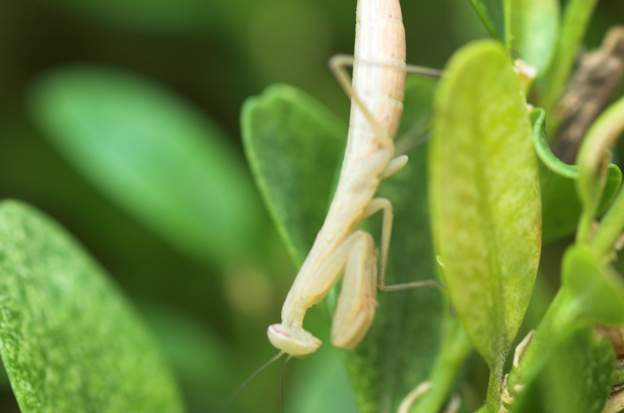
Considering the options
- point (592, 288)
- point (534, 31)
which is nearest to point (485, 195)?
point (592, 288)

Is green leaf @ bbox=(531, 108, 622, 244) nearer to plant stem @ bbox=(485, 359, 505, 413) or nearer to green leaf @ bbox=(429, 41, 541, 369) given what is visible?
green leaf @ bbox=(429, 41, 541, 369)

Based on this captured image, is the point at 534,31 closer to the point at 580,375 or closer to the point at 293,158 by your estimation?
the point at 293,158

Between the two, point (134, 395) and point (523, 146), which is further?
point (134, 395)

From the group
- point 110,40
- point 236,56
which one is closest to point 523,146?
point 236,56

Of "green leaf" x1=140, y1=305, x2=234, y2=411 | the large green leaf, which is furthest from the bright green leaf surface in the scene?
"green leaf" x1=140, y1=305, x2=234, y2=411

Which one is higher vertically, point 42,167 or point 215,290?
point 42,167

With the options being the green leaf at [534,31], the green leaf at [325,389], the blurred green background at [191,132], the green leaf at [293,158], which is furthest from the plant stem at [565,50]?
the blurred green background at [191,132]

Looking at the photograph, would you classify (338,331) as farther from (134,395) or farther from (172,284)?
(172,284)
